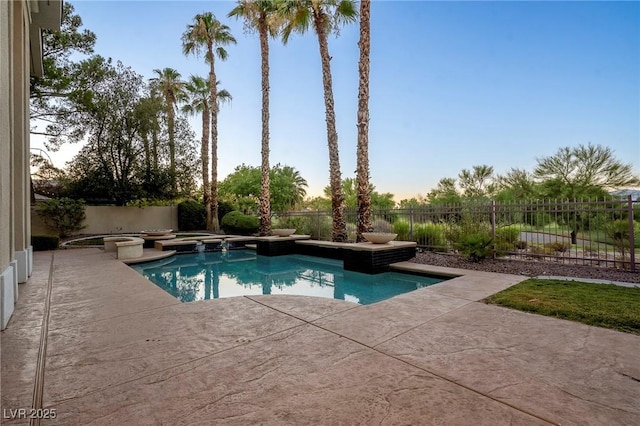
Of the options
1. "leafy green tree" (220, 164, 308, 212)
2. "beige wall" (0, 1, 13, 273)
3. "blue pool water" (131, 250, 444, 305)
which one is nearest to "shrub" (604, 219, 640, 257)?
"blue pool water" (131, 250, 444, 305)

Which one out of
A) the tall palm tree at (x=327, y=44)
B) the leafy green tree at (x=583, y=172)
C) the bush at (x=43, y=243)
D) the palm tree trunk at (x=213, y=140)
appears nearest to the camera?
the tall palm tree at (x=327, y=44)

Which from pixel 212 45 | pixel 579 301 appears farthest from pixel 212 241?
pixel 212 45

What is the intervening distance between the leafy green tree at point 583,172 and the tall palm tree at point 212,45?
759 inches

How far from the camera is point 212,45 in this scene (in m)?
18.0

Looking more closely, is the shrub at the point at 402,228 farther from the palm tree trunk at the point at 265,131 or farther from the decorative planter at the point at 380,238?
the palm tree trunk at the point at 265,131

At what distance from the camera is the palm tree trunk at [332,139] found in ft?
36.3

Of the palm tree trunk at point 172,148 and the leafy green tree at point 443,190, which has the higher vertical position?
the palm tree trunk at point 172,148

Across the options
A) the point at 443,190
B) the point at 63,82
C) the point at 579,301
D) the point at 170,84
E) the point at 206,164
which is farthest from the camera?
the point at 443,190

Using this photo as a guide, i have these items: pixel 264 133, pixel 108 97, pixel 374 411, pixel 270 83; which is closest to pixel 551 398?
pixel 374 411

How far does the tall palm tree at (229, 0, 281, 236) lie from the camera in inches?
532

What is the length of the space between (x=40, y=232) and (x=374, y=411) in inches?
763

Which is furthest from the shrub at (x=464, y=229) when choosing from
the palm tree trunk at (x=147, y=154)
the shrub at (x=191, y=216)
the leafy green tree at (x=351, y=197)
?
the leafy green tree at (x=351, y=197)

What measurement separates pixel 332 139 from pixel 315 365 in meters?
9.55

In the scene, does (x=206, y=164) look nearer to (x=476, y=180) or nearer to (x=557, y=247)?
(x=557, y=247)
